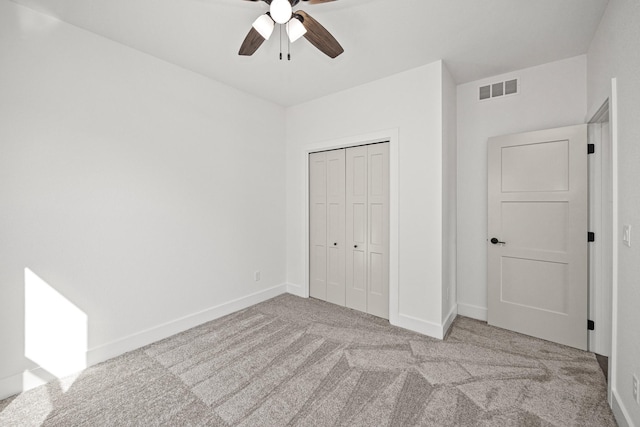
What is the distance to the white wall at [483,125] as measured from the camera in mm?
2684

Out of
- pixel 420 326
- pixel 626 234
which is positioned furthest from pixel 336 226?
pixel 626 234

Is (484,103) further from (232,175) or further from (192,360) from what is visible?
(192,360)

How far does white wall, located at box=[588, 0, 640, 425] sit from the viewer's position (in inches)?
58.9

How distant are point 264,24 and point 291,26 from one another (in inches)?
6.9

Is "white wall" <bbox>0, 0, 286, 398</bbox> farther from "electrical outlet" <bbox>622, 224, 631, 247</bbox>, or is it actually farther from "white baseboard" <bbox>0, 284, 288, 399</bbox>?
"electrical outlet" <bbox>622, 224, 631, 247</bbox>

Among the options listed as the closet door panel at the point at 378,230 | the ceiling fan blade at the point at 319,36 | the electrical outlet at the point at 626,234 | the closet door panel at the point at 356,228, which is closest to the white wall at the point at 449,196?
the closet door panel at the point at 378,230

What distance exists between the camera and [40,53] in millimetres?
2023

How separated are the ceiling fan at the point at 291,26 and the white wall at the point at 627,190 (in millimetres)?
1762

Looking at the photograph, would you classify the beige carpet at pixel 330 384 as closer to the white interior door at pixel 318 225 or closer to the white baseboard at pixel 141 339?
the white baseboard at pixel 141 339

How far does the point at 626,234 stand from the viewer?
1.61m

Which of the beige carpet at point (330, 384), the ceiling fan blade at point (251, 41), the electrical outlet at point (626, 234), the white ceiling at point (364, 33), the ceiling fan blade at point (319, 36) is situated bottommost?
the beige carpet at point (330, 384)

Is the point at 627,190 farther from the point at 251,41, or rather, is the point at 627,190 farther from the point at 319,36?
the point at 251,41

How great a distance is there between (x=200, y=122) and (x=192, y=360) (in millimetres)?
2390

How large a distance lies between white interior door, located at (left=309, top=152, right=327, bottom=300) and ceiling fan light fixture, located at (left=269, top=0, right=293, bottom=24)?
2.10 meters
